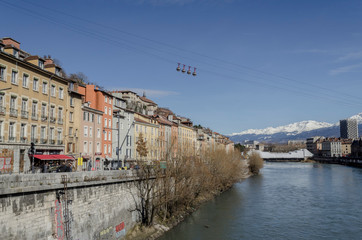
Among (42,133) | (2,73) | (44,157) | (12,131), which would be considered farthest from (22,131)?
Answer: (2,73)

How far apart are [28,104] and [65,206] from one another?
21.4 metres

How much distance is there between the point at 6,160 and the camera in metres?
35.9

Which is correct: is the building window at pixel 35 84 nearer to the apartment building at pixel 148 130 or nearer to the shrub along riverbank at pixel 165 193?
the shrub along riverbank at pixel 165 193

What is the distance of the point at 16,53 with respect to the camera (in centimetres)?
3722

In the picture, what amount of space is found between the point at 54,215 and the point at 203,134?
4113 inches

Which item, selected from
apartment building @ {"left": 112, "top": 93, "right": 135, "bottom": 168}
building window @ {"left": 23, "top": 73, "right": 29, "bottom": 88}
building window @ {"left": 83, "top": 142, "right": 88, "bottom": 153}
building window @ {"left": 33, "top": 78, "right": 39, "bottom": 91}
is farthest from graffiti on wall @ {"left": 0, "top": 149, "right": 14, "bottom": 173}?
apartment building @ {"left": 112, "top": 93, "right": 135, "bottom": 168}

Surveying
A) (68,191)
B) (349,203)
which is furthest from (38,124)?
(349,203)

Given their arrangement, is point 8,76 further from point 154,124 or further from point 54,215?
point 154,124

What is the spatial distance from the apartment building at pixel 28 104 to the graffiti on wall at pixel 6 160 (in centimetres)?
51

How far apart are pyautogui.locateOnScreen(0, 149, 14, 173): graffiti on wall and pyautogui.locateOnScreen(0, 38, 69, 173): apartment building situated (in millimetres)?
507

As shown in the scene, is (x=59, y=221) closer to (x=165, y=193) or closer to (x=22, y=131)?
(x=165, y=193)

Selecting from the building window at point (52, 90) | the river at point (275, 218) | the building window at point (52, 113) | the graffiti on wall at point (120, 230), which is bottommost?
the river at point (275, 218)

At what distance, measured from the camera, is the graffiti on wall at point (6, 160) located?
35.0 metres

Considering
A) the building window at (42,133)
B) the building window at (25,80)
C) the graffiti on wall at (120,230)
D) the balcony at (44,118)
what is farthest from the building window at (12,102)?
the graffiti on wall at (120,230)
